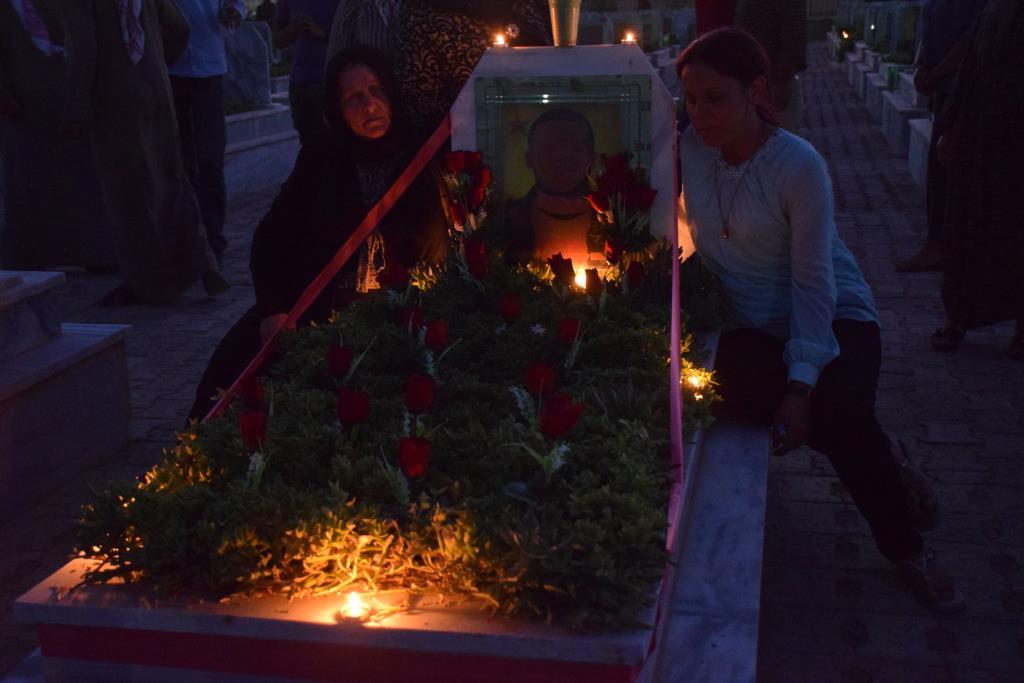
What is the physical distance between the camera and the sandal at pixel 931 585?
11.1ft

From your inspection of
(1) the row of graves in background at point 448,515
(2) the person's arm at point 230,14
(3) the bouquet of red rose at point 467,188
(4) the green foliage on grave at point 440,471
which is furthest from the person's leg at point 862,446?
(2) the person's arm at point 230,14

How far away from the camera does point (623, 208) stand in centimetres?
409

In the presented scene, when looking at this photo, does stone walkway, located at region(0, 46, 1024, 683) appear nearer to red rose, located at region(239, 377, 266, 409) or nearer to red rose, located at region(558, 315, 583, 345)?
red rose, located at region(239, 377, 266, 409)

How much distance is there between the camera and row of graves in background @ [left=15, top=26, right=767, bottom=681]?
6.94 feet

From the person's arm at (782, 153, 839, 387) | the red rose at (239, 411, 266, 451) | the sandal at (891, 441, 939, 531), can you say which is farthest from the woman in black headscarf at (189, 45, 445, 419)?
the sandal at (891, 441, 939, 531)

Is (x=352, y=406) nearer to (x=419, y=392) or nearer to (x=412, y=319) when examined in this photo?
(x=419, y=392)

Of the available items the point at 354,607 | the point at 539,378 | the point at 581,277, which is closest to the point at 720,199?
the point at 581,277

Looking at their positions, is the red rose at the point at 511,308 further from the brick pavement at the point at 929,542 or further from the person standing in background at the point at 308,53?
the person standing in background at the point at 308,53

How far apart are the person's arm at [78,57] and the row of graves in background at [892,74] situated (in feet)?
19.3

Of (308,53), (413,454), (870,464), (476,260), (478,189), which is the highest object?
(308,53)

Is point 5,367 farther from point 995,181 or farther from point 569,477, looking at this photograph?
point 995,181

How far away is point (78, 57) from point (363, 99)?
2.91m

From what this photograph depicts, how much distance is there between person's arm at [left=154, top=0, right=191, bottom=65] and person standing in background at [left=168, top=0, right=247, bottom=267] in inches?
19.3

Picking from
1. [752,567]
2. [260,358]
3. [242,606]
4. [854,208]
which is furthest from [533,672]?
[854,208]
